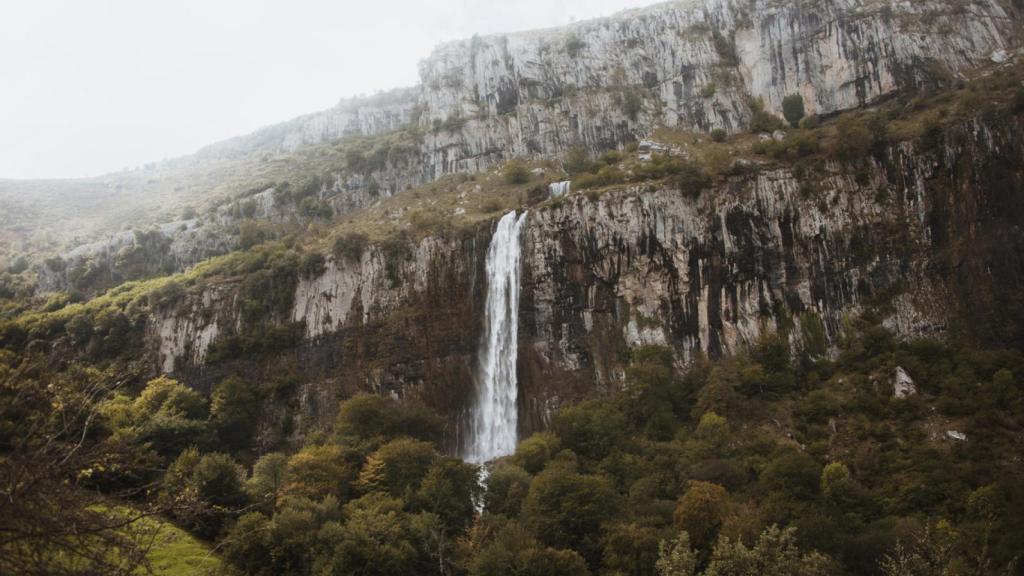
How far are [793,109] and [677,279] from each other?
31.1m

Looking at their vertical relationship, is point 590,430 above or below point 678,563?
above

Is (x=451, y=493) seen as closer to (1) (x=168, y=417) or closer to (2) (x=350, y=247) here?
(1) (x=168, y=417)

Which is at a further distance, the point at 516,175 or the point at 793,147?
the point at 516,175

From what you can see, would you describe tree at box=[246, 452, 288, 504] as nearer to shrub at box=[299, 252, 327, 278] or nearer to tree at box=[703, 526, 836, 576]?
tree at box=[703, 526, 836, 576]

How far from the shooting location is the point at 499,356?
52688 mm

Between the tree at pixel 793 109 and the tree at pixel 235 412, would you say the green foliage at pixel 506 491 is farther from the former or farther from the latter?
the tree at pixel 793 109

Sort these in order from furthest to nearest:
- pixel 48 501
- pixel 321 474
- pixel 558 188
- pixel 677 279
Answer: pixel 558 188 → pixel 677 279 → pixel 321 474 → pixel 48 501

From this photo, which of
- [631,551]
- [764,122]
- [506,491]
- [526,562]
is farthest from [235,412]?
[764,122]

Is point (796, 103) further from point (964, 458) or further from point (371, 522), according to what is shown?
point (371, 522)

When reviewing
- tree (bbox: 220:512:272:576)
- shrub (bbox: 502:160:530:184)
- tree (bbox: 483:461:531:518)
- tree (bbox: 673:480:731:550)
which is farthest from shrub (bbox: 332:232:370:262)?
tree (bbox: 673:480:731:550)

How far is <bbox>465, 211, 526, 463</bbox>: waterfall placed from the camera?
4975 cm

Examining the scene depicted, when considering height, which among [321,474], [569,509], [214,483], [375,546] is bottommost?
[569,509]

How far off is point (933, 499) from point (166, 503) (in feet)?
125

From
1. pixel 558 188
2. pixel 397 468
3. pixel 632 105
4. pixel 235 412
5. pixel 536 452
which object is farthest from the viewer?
pixel 632 105
